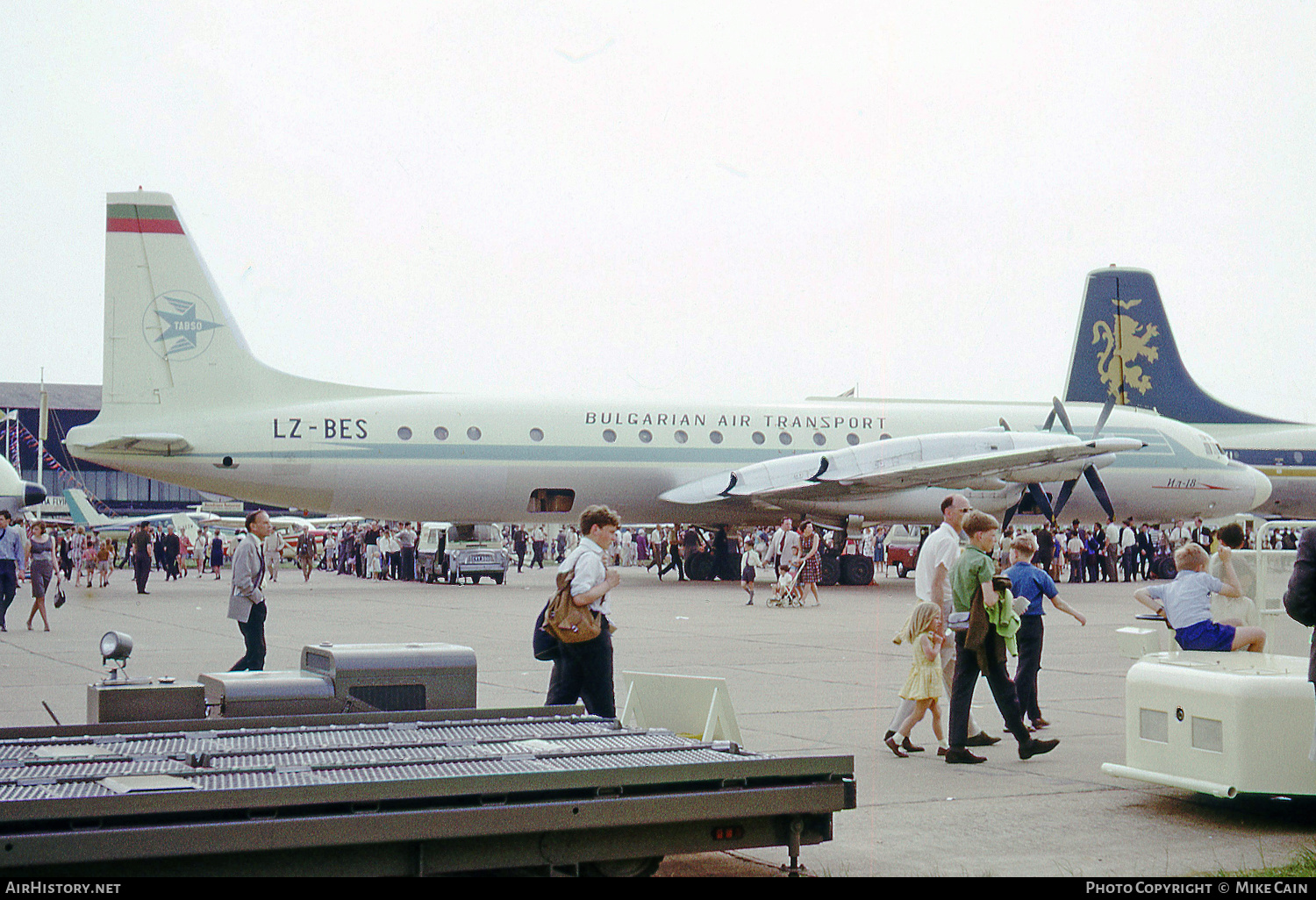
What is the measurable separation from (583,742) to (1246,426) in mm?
42477

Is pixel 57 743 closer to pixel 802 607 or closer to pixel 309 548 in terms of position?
pixel 802 607

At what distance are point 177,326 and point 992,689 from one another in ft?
67.8

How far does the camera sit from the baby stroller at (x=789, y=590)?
22250mm

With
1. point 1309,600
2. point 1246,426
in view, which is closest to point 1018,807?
point 1309,600

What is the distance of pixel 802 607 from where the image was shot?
72.4 feet

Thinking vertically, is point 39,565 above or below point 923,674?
above

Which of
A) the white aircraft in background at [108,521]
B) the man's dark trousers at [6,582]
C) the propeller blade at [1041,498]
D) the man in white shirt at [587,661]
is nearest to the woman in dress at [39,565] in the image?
the man's dark trousers at [6,582]

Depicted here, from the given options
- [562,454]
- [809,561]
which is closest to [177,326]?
[562,454]

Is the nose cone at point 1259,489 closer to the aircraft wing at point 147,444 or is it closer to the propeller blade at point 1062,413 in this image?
the propeller blade at point 1062,413

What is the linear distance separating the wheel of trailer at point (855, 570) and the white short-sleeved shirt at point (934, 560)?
66.3 ft

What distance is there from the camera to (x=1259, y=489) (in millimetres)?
31578

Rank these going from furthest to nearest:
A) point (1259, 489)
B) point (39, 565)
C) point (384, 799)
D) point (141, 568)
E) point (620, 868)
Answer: point (1259, 489), point (141, 568), point (39, 565), point (620, 868), point (384, 799)

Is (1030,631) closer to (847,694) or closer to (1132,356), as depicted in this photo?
(847,694)

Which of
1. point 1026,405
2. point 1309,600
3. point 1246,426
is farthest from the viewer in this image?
point 1246,426
